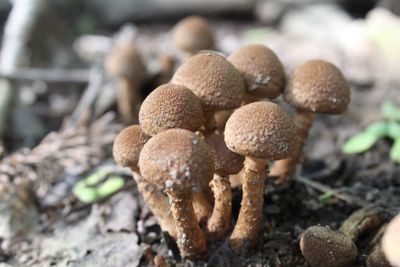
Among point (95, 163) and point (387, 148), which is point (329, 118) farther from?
point (95, 163)

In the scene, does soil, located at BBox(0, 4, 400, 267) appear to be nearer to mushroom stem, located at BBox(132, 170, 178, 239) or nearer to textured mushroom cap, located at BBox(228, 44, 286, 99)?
mushroom stem, located at BBox(132, 170, 178, 239)

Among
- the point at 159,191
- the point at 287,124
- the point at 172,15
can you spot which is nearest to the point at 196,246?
the point at 159,191

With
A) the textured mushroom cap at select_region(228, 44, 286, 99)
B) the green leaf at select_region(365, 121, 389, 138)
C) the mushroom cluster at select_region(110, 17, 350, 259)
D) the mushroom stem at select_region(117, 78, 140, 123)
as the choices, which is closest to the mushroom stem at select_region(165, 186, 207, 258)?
the mushroom cluster at select_region(110, 17, 350, 259)

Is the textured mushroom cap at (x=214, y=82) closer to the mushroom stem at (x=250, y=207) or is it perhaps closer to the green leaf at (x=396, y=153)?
the mushroom stem at (x=250, y=207)

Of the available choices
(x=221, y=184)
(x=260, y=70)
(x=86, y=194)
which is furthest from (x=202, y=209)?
(x=86, y=194)

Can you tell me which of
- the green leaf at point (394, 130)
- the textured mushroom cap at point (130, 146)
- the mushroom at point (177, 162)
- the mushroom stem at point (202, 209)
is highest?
the mushroom at point (177, 162)

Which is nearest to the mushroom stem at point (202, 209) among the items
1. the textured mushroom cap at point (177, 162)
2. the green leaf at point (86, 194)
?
the textured mushroom cap at point (177, 162)
